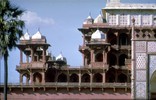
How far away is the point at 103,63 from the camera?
6003 cm

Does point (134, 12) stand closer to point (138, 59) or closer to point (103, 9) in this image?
point (103, 9)

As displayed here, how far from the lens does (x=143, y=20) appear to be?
2586 inches

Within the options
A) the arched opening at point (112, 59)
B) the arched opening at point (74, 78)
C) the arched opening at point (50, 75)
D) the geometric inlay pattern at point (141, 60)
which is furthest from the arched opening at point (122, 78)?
the geometric inlay pattern at point (141, 60)

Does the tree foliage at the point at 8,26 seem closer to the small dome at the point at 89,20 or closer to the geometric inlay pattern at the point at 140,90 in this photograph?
the geometric inlay pattern at the point at 140,90

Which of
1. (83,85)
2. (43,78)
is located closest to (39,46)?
(43,78)

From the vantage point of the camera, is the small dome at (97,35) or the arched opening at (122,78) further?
the arched opening at (122,78)

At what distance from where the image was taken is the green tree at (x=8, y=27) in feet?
120

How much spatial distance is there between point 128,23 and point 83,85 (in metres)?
12.1

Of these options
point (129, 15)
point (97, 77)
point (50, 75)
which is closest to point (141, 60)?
point (97, 77)

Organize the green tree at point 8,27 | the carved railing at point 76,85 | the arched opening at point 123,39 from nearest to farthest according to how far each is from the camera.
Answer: the green tree at point 8,27 < the carved railing at point 76,85 < the arched opening at point 123,39

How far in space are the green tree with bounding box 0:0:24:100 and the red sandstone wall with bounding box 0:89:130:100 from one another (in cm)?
2013

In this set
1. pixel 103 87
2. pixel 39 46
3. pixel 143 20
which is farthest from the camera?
pixel 143 20

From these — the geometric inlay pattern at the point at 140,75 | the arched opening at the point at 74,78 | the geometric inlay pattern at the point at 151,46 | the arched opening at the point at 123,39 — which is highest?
the arched opening at the point at 123,39

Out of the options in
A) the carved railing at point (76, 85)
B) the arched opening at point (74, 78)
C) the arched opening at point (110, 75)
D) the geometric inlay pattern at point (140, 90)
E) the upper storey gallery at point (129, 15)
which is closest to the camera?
the geometric inlay pattern at point (140, 90)
